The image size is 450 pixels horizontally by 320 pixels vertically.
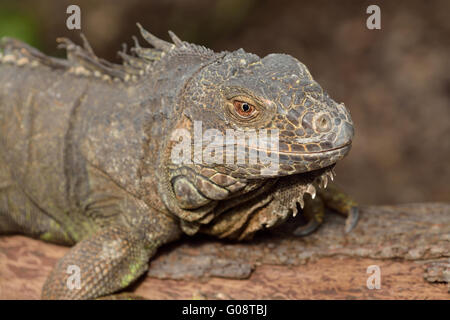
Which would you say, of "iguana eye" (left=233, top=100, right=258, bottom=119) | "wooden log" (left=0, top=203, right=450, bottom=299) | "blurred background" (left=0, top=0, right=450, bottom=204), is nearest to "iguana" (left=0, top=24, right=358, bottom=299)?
"iguana eye" (left=233, top=100, right=258, bottom=119)

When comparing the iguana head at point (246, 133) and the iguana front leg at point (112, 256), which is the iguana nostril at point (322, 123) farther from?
the iguana front leg at point (112, 256)

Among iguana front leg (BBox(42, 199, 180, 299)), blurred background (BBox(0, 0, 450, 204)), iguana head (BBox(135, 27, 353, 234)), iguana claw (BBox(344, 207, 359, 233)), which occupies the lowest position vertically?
iguana front leg (BBox(42, 199, 180, 299))

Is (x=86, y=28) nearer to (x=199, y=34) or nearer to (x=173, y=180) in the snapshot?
(x=199, y=34)

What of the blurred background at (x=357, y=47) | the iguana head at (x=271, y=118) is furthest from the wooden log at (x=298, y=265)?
the blurred background at (x=357, y=47)

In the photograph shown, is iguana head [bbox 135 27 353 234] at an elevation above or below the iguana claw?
above

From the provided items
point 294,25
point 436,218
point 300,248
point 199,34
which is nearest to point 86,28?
point 199,34

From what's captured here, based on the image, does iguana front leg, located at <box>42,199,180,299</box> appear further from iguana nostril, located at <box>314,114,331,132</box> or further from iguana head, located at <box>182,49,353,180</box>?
iguana nostril, located at <box>314,114,331,132</box>

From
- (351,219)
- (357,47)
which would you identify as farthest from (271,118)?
(357,47)
